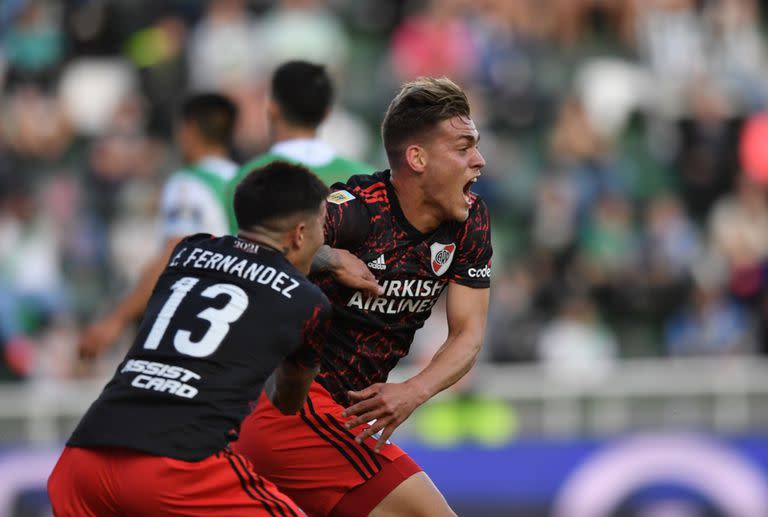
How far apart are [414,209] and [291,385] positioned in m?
0.94

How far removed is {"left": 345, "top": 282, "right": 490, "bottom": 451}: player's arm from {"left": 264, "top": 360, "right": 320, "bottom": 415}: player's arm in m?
0.17

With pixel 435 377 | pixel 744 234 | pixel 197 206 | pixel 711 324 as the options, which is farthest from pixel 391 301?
pixel 744 234

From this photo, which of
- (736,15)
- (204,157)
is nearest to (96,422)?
(204,157)

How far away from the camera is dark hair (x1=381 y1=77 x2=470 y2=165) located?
539 cm

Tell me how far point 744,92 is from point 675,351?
2991 millimetres

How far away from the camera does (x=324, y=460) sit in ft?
17.7

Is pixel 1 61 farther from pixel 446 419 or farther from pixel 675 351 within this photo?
pixel 675 351

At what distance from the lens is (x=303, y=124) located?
23.2ft

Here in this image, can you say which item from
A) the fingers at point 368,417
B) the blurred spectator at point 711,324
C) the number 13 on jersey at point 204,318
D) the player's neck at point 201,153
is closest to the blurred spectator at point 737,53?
the blurred spectator at point 711,324

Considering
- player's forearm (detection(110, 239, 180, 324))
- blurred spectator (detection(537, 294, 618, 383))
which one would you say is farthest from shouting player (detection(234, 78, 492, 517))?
blurred spectator (detection(537, 294, 618, 383))

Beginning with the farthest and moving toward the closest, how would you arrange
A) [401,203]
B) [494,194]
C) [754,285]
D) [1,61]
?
[1,61]
[494,194]
[754,285]
[401,203]

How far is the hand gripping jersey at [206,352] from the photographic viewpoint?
4520 mm

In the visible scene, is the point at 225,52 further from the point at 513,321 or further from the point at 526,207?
the point at 513,321

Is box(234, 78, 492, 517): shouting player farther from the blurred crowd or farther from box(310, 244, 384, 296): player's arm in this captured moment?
the blurred crowd
